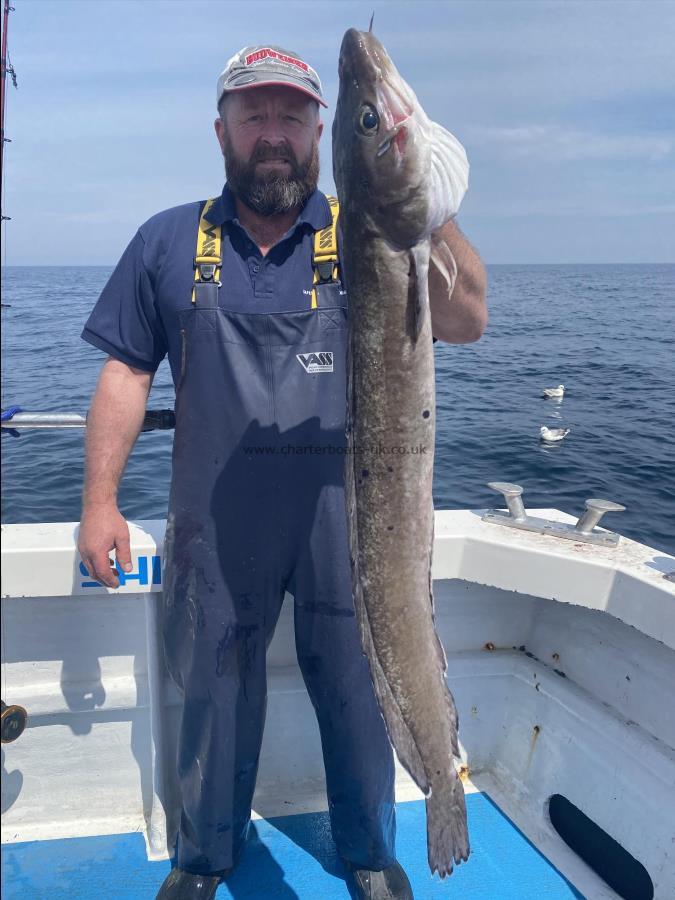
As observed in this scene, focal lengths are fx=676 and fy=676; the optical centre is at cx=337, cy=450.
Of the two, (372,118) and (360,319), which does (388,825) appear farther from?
(372,118)

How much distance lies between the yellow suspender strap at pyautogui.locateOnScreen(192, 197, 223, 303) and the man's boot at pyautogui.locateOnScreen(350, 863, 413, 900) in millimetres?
2834

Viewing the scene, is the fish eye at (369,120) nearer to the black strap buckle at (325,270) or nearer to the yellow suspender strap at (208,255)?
the black strap buckle at (325,270)

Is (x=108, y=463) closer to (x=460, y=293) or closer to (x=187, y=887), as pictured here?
(x=460, y=293)

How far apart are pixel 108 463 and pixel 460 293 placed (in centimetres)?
176

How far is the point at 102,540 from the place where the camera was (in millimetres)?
3090

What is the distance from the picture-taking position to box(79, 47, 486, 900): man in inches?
115

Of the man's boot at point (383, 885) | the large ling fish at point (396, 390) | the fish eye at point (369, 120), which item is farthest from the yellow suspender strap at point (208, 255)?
the man's boot at point (383, 885)

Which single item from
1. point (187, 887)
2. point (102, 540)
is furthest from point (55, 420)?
point (187, 887)

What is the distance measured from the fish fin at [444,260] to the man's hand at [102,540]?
1761mm

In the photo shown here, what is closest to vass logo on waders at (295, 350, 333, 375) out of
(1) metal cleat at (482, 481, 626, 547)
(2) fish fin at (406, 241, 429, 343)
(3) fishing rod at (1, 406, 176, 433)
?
(2) fish fin at (406, 241, 429, 343)

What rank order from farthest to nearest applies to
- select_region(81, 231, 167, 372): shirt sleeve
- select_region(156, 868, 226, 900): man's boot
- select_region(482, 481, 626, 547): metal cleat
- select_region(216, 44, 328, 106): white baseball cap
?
select_region(482, 481, 626, 547): metal cleat
select_region(156, 868, 226, 900): man's boot
select_region(81, 231, 167, 372): shirt sleeve
select_region(216, 44, 328, 106): white baseball cap

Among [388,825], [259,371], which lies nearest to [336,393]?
[259,371]

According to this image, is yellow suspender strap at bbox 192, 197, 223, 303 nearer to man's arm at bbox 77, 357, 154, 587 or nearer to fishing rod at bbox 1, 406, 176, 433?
man's arm at bbox 77, 357, 154, 587

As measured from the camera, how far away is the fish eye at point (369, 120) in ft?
7.54
